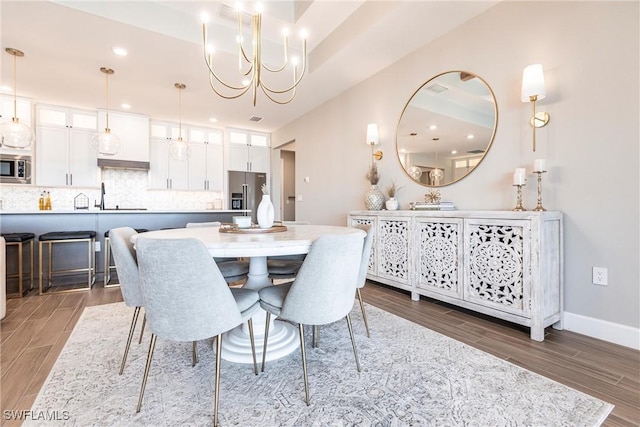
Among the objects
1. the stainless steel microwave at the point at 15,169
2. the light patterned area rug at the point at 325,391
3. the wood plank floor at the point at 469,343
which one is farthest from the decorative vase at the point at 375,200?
the stainless steel microwave at the point at 15,169

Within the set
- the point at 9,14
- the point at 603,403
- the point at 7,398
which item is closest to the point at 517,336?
the point at 603,403

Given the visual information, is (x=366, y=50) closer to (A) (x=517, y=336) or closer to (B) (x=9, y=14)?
(A) (x=517, y=336)

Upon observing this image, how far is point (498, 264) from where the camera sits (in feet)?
7.39

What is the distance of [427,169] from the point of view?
127 inches

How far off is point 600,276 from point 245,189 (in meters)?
5.84

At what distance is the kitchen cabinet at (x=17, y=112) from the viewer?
14.8ft

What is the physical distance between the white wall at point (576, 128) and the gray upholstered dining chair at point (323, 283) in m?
1.85

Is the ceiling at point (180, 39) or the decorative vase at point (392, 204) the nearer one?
the ceiling at point (180, 39)

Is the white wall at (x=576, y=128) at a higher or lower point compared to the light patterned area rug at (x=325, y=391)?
higher

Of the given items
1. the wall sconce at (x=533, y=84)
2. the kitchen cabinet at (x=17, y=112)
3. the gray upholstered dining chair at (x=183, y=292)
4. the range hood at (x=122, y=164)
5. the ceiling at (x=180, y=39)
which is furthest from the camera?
the range hood at (x=122, y=164)

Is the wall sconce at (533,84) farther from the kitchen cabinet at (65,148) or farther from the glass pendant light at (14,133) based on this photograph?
the kitchen cabinet at (65,148)

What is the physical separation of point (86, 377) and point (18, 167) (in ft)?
16.1

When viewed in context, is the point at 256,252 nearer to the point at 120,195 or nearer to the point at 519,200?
the point at 519,200

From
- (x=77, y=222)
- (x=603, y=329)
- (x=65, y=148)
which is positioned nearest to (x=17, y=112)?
(x=65, y=148)
